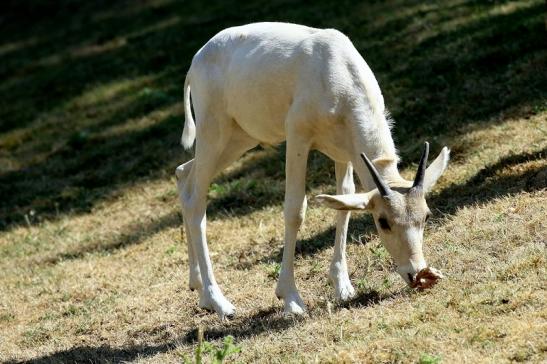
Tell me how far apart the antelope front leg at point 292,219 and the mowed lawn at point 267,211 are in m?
0.23

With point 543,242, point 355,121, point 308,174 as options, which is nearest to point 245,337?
point 355,121

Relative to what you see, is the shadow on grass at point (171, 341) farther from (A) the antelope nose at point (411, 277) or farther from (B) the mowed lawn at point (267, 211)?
(A) the antelope nose at point (411, 277)

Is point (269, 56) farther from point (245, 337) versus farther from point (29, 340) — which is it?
point (29, 340)

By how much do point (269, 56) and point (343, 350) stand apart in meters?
2.86

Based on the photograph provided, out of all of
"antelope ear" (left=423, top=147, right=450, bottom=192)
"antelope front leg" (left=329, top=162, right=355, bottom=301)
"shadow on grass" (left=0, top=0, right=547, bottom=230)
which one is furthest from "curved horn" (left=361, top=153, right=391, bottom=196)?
"shadow on grass" (left=0, top=0, right=547, bottom=230)

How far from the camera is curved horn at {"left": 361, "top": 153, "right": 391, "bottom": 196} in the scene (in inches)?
284

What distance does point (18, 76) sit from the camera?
21344 millimetres

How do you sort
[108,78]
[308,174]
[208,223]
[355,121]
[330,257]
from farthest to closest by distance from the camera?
[108,78]
[308,174]
[208,223]
[330,257]
[355,121]

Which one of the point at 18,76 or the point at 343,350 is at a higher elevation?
the point at 343,350

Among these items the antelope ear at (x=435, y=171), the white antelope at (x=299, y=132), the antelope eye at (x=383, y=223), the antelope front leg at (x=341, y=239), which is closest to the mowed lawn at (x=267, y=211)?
the antelope front leg at (x=341, y=239)

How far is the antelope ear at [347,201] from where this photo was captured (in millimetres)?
7176

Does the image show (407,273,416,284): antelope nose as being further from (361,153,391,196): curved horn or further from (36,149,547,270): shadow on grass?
(36,149,547,270): shadow on grass

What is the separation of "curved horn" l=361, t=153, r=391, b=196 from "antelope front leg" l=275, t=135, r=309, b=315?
0.96 metres

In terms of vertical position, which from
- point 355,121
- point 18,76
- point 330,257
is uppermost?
point 355,121
